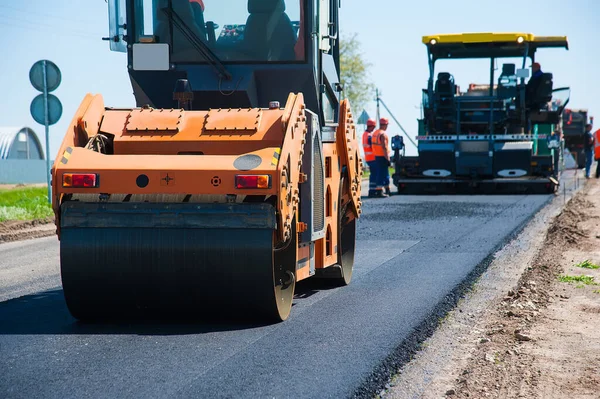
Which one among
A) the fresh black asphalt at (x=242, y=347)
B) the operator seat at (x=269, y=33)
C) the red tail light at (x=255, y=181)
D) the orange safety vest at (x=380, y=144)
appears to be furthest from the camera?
the orange safety vest at (x=380, y=144)

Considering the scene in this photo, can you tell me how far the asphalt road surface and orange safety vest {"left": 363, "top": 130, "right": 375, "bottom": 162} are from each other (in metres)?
10.7

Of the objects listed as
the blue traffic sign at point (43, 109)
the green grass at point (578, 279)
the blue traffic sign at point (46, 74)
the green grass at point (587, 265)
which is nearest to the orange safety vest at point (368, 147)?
the blue traffic sign at point (43, 109)

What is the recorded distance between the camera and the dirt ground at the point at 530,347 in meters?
4.39

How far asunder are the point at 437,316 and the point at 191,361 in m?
2.03

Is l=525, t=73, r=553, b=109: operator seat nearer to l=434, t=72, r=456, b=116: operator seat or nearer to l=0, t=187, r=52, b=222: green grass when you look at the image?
l=434, t=72, r=456, b=116: operator seat

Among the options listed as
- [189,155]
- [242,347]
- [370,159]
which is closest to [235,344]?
[242,347]

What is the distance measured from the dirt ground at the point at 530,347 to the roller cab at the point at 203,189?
1200 millimetres

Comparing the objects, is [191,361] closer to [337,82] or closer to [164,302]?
[164,302]

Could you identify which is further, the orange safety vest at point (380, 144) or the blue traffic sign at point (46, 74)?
the orange safety vest at point (380, 144)

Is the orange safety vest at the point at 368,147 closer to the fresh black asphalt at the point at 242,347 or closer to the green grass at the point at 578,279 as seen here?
the fresh black asphalt at the point at 242,347

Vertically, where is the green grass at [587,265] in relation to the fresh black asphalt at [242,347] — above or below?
below

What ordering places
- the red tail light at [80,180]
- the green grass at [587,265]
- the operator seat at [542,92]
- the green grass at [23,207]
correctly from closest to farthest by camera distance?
the red tail light at [80,180]
the green grass at [587,265]
the green grass at [23,207]
the operator seat at [542,92]

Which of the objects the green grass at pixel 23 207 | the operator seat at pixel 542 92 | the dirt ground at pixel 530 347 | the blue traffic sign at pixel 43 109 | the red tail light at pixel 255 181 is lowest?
the green grass at pixel 23 207

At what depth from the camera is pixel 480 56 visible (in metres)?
20.6
